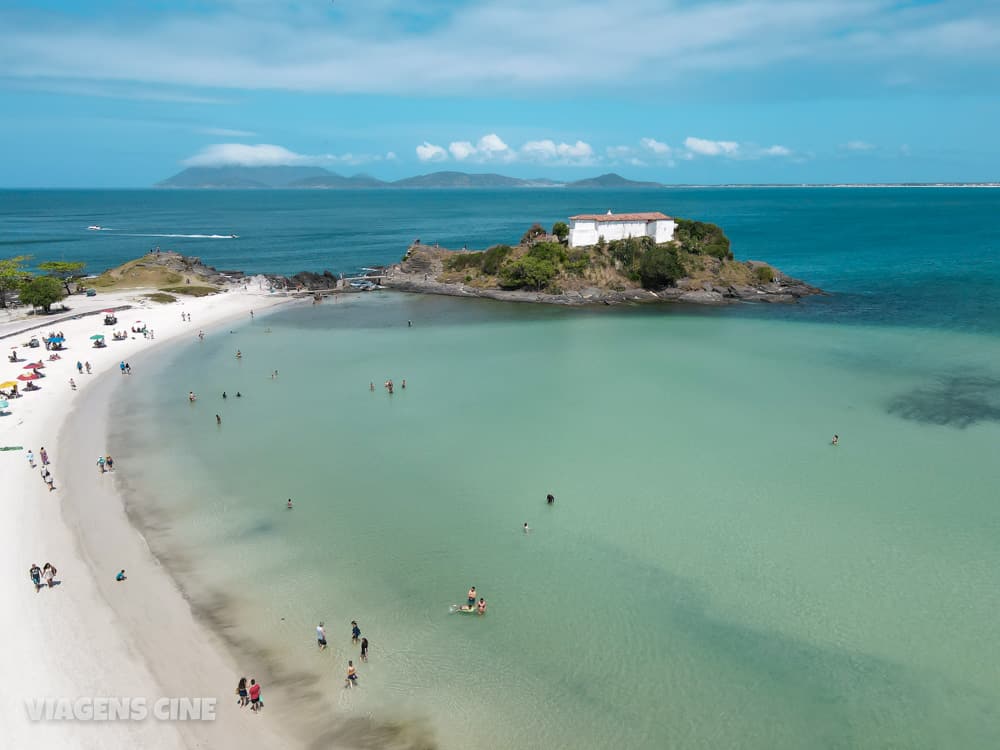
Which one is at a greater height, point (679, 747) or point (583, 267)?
point (583, 267)

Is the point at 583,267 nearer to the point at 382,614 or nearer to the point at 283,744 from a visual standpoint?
A: the point at 382,614

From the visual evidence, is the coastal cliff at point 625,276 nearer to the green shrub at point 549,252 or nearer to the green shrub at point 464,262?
the green shrub at point 549,252

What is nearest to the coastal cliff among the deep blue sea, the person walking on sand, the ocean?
the deep blue sea

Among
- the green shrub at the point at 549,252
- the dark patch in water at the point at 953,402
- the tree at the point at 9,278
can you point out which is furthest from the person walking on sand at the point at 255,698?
the tree at the point at 9,278

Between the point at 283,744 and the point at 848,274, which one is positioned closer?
the point at 283,744

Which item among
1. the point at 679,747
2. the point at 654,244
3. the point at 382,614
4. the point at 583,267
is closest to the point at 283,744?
the point at 382,614

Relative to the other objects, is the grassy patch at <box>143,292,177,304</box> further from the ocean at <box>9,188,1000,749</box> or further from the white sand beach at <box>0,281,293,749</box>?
the white sand beach at <box>0,281,293,749</box>
